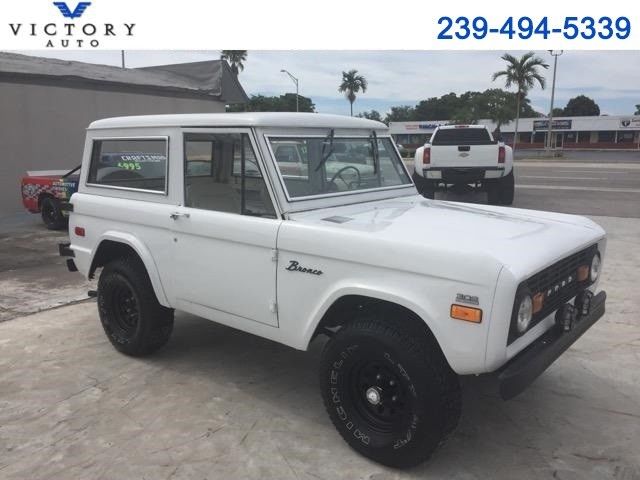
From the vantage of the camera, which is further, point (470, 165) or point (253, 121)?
point (470, 165)

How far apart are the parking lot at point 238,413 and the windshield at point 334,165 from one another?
1462 millimetres

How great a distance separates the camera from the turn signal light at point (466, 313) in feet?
8.10

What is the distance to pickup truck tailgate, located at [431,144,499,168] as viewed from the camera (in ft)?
41.1

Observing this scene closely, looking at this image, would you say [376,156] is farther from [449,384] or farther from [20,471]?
[20,471]

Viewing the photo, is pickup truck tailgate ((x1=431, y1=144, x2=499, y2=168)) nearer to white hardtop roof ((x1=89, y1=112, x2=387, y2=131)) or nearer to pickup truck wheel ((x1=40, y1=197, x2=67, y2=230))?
pickup truck wheel ((x1=40, y1=197, x2=67, y2=230))

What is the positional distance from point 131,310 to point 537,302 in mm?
3105

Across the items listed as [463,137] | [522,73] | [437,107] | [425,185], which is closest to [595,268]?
[425,185]

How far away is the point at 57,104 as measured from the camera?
545 inches

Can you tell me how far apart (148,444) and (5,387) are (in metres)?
1.49

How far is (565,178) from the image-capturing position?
2058 centimetres

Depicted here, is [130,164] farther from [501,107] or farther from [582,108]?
[582,108]

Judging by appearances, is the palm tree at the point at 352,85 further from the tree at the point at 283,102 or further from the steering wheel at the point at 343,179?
the steering wheel at the point at 343,179

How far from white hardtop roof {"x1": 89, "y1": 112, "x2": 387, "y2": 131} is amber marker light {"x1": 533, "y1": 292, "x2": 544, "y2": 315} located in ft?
6.03

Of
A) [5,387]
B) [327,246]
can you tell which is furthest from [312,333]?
[5,387]
